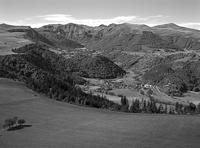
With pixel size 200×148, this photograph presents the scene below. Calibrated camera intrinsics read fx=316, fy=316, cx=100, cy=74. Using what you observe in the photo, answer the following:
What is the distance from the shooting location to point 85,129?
3757 inches

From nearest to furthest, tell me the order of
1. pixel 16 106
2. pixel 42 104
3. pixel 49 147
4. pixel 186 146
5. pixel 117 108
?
pixel 49 147, pixel 186 146, pixel 16 106, pixel 42 104, pixel 117 108

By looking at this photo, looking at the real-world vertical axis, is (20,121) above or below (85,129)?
above

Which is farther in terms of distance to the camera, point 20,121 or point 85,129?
point 20,121

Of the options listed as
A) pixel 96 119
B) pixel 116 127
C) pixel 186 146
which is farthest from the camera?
pixel 96 119

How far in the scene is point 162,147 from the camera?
3068 inches

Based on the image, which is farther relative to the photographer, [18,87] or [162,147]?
[18,87]

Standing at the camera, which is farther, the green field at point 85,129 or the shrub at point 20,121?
the shrub at point 20,121

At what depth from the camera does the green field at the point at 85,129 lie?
79744mm

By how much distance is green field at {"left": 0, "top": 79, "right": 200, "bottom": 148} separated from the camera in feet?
262

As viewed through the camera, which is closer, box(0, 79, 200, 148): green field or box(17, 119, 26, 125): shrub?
box(0, 79, 200, 148): green field

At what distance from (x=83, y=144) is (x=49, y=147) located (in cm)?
860

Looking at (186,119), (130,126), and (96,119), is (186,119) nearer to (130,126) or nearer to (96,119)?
(130,126)

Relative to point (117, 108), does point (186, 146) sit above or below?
above

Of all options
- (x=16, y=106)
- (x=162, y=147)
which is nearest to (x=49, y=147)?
(x=162, y=147)
